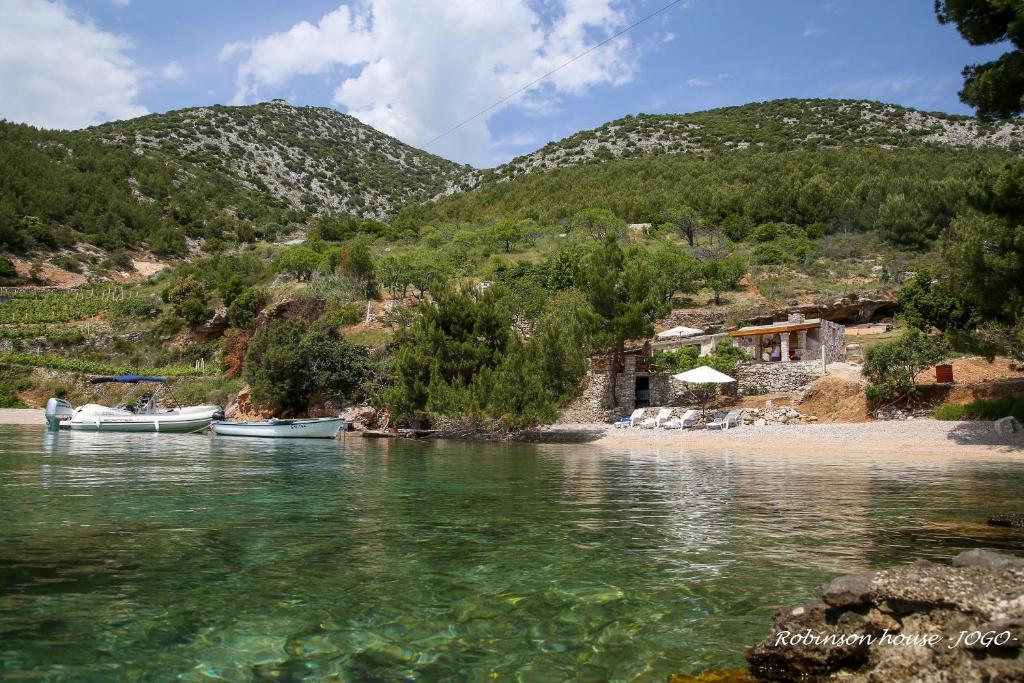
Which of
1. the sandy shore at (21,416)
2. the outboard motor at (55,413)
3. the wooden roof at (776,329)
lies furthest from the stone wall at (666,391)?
the sandy shore at (21,416)

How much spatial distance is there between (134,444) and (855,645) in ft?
76.8

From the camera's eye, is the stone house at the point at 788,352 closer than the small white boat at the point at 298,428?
No

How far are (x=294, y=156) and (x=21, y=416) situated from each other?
255 ft

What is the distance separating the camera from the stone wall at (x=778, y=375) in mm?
26578

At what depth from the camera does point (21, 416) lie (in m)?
35.8

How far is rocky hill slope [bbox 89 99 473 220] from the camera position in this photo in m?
93.4

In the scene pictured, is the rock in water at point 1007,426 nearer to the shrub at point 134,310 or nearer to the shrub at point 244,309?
the shrub at point 244,309

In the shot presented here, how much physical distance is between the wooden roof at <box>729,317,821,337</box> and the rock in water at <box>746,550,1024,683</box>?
28.8 m

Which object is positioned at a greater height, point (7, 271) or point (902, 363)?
point (7, 271)

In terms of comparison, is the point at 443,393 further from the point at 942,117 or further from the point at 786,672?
the point at 942,117

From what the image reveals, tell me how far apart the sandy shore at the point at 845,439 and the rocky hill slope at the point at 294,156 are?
75481mm

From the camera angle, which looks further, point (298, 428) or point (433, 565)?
point (298, 428)

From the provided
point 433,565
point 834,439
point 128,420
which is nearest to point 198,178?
point 128,420

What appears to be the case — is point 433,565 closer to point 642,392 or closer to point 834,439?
point 834,439
